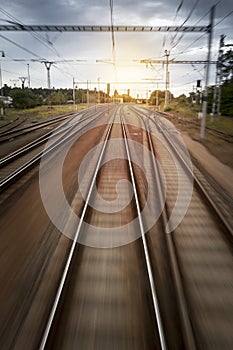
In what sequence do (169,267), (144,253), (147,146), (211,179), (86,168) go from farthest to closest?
(147,146) → (86,168) → (211,179) → (144,253) → (169,267)

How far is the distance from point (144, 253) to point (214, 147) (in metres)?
13.1

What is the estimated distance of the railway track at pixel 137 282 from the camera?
3.85m

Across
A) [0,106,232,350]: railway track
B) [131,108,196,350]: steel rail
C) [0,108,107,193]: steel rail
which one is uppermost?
[0,108,107,193]: steel rail

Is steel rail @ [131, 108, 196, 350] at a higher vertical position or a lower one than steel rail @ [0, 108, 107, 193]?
lower

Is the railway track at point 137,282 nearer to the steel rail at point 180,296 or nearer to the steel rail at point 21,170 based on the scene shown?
the steel rail at point 180,296

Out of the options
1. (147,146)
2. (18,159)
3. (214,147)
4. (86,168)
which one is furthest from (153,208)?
(214,147)

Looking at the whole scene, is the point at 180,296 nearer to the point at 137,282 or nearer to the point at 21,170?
the point at 137,282

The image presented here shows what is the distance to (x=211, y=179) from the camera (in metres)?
10.9

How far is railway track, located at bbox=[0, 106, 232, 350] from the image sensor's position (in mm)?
3848

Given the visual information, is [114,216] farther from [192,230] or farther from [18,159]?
[18,159]

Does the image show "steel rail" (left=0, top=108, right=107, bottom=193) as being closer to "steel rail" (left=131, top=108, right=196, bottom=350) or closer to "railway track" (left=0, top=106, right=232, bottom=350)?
"railway track" (left=0, top=106, right=232, bottom=350)

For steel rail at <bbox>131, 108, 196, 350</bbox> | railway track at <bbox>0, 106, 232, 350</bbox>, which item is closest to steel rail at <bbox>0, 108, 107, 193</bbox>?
railway track at <bbox>0, 106, 232, 350</bbox>

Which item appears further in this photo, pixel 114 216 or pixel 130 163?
pixel 130 163

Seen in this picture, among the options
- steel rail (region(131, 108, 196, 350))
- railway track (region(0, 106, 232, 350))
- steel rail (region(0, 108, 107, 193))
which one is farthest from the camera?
steel rail (region(0, 108, 107, 193))
